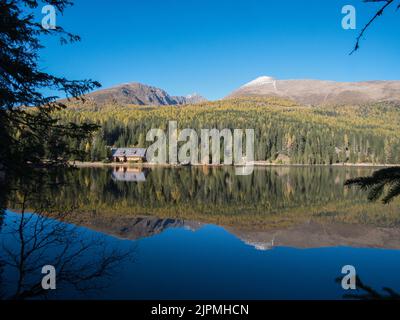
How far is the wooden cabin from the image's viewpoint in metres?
124

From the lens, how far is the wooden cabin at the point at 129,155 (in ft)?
407

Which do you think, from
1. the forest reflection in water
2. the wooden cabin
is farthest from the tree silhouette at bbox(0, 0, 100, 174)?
the wooden cabin

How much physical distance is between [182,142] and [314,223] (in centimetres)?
12012

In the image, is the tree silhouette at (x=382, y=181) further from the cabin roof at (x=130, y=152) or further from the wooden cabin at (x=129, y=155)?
the cabin roof at (x=130, y=152)

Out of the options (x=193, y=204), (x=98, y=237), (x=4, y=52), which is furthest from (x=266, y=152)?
(x=4, y=52)

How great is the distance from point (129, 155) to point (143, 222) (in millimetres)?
102287

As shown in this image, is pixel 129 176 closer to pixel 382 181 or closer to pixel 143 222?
pixel 143 222

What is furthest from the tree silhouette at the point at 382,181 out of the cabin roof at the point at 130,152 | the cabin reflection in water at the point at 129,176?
the cabin roof at the point at 130,152

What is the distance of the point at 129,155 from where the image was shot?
125 metres

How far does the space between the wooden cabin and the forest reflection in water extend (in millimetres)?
83824

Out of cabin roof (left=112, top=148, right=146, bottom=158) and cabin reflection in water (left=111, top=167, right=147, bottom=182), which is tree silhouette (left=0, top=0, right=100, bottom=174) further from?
cabin roof (left=112, top=148, right=146, bottom=158)

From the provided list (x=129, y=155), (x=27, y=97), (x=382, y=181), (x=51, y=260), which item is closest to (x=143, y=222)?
(x=51, y=260)

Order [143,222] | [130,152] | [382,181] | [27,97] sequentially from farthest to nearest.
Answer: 1. [130,152]
2. [143,222]
3. [27,97]
4. [382,181]
